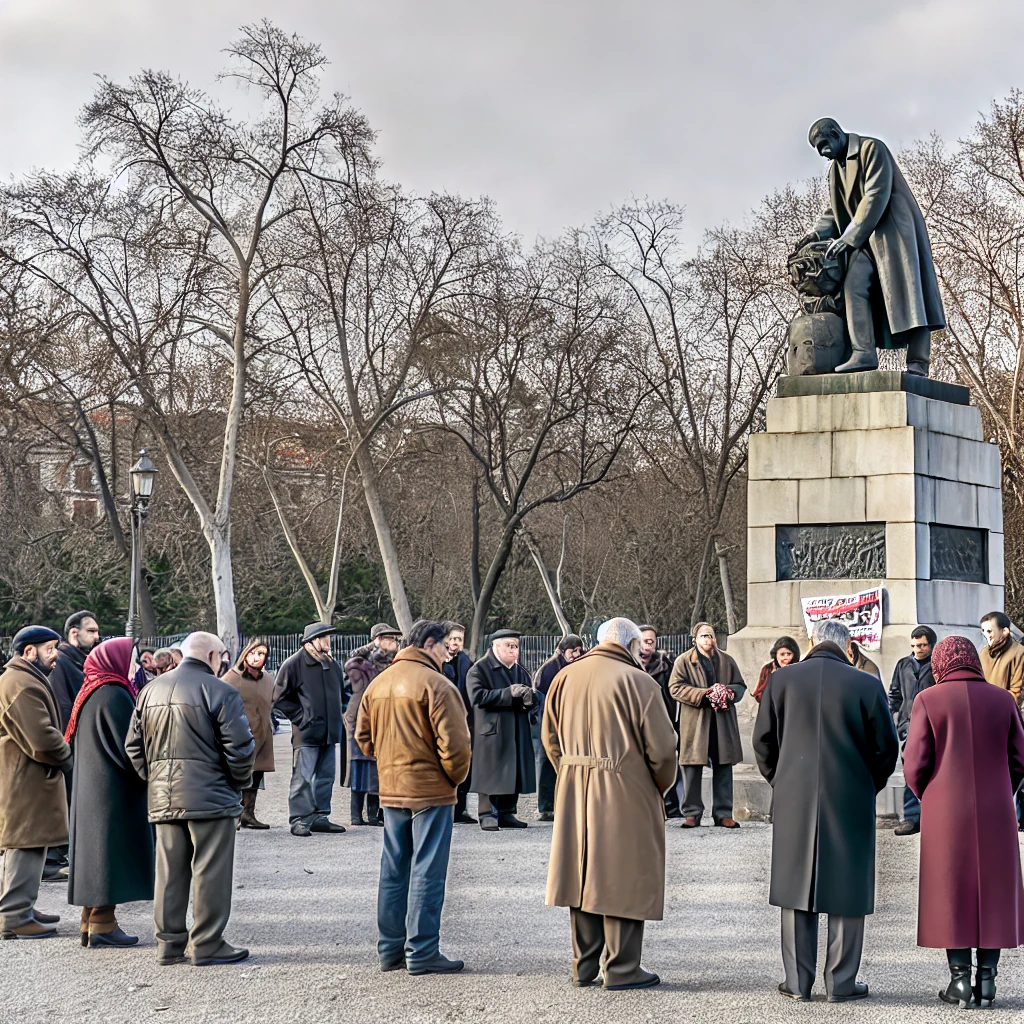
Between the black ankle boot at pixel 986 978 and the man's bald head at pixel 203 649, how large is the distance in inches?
159

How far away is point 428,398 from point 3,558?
10.8 meters

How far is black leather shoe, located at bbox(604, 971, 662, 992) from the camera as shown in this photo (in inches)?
263

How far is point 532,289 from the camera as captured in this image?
31.6m

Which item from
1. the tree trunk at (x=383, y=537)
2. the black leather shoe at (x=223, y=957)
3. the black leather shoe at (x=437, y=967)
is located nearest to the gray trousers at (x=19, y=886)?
the black leather shoe at (x=223, y=957)

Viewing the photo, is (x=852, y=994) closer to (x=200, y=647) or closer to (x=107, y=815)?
(x=200, y=647)

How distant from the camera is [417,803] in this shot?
7.19 meters

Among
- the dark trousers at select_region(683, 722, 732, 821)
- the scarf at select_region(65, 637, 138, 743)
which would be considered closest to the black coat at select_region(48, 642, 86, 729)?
the scarf at select_region(65, 637, 138, 743)

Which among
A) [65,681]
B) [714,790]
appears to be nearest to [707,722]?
[714,790]

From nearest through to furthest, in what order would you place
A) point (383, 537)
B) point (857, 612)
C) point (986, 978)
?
point (986, 978)
point (857, 612)
point (383, 537)

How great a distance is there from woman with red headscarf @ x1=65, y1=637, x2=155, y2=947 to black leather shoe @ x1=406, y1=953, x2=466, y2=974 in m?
1.63

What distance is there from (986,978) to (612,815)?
181 centimetres

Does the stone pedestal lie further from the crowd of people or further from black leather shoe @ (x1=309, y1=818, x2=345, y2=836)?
the crowd of people

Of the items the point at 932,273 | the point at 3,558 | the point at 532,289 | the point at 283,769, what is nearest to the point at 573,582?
the point at 532,289

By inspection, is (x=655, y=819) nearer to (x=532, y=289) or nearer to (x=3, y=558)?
(x=532, y=289)
